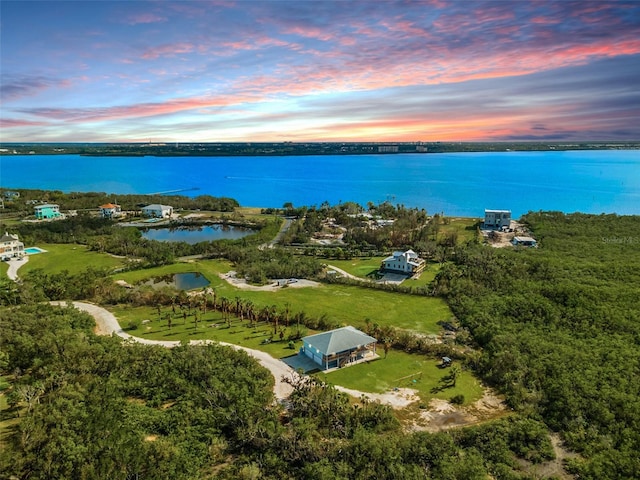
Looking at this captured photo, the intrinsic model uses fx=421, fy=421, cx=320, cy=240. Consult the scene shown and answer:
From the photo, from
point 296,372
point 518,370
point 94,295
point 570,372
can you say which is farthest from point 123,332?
point 570,372

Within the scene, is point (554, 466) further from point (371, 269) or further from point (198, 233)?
point (198, 233)

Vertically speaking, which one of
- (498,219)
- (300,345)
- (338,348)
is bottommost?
(300,345)

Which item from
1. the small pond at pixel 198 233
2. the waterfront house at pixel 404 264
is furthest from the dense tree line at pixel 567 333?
the small pond at pixel 198 233

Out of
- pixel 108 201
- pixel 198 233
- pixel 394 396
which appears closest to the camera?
pixel 394 396

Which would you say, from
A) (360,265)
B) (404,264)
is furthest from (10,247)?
(404,264)

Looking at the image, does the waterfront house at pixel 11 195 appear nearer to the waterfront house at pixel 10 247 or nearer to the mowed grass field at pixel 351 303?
the waterfront house at pixel 10 247

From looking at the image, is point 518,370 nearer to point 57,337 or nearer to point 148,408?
point 148,408
